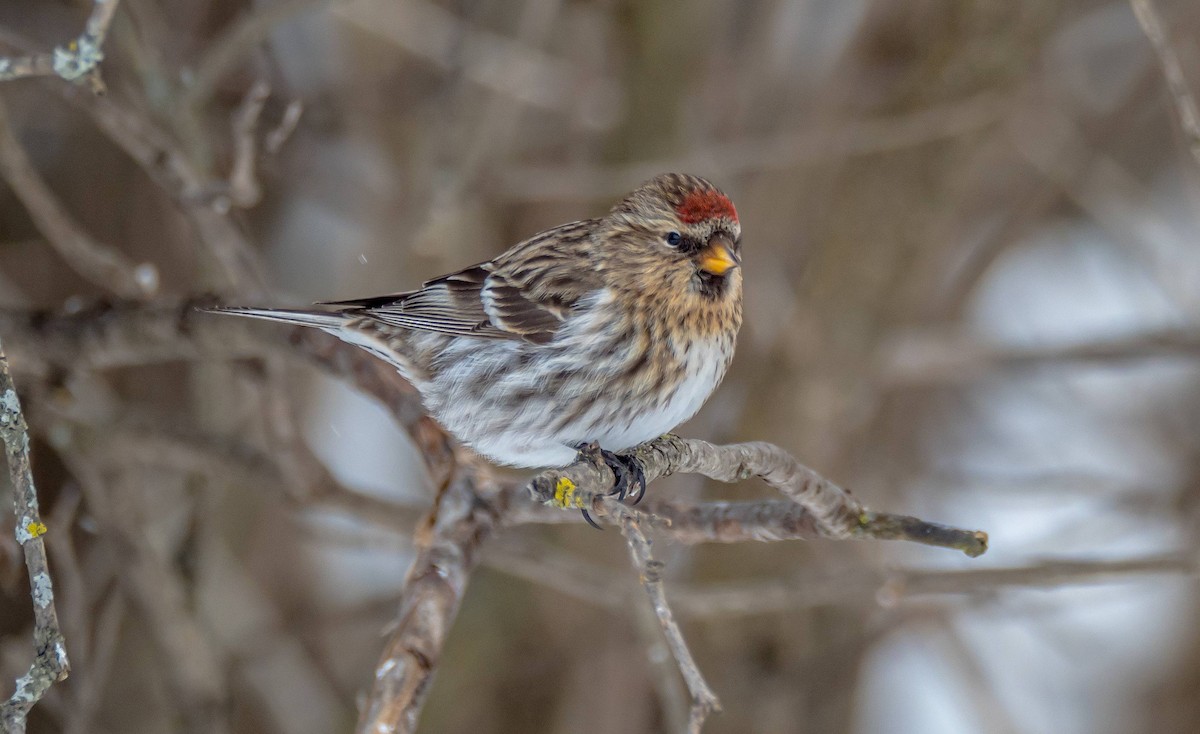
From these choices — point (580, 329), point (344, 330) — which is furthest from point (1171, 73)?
point (344, 330)

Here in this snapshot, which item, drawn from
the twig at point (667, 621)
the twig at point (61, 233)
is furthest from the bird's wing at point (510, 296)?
the twig at point (667, 621)

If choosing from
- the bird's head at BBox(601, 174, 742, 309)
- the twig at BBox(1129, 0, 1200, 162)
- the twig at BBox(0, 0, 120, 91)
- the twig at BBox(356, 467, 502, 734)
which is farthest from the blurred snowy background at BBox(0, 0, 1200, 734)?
the twig at BBox(1129, 0, 1200, 162)

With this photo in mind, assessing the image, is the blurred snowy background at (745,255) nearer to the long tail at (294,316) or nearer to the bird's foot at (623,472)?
the long tail at (294,316)

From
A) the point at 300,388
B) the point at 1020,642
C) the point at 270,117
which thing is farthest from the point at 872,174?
the point at 1020,642

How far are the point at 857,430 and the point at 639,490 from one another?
7.15ft

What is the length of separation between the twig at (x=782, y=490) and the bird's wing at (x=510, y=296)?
0.77 meters

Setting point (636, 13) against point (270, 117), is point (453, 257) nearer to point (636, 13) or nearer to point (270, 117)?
point (270, 117)

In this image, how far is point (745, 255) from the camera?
4582 millimetres

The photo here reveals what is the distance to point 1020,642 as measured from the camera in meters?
6.20

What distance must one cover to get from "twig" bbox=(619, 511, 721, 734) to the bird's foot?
35 cm

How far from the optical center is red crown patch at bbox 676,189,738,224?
9.39 feet

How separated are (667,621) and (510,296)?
1.35m

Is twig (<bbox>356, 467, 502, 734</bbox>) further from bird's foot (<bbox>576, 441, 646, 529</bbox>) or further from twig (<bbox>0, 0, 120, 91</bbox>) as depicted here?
twig (<bbox>0, 0, 120, 91</bbox>)

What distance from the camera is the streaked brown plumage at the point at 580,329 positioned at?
2.79 meters
